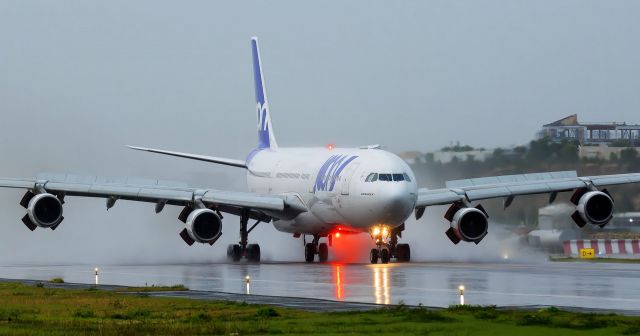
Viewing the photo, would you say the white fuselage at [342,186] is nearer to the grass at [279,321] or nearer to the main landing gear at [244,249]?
the main landing gear at [244,249]

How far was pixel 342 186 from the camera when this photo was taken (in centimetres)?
5141

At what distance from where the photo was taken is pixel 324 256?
5647 centimetres

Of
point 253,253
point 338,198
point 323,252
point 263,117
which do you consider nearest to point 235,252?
point 253,253

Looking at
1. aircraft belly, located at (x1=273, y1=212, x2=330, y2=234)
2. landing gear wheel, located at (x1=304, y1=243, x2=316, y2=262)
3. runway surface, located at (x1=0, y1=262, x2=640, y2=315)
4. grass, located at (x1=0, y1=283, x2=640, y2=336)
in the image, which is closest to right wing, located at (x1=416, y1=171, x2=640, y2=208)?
aircraft belly, located at (x1=273, y1=212, x2=330, y2=234)

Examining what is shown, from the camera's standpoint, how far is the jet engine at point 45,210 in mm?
52250

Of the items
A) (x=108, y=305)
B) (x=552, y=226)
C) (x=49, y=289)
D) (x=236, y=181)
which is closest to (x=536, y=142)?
(x=552, y=226)

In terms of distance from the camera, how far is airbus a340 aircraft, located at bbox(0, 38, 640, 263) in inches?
1965

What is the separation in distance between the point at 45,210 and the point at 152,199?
14.3ft

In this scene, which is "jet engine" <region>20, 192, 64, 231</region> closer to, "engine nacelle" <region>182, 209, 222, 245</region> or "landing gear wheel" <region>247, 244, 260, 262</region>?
"engine nacelle" <region>182, 209, 222, 245</region>

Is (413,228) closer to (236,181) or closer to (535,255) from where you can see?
(535,255)

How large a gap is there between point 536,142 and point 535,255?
541 centimetres

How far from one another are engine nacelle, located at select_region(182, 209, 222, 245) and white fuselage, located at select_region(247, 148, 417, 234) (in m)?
4.53

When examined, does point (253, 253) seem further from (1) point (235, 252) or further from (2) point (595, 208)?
(2) point (595, 208)

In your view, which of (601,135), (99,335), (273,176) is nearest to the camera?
(99,335)
